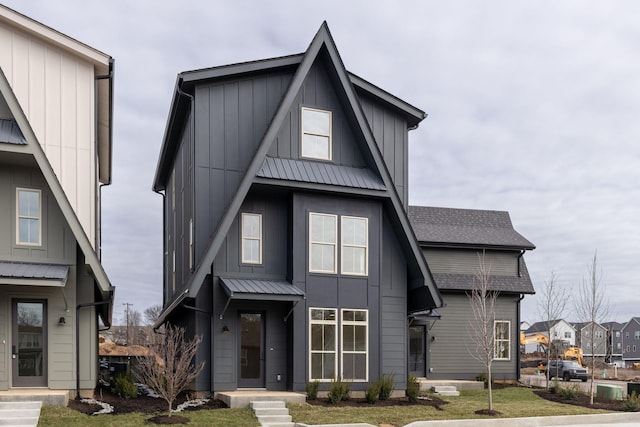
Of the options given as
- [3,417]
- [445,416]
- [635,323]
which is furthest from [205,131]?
[635,323]

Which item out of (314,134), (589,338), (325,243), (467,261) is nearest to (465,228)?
(467,261)

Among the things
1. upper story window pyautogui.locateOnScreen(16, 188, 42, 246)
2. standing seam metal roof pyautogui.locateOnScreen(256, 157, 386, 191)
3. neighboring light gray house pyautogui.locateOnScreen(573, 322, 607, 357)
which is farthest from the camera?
neighboring light gray house pyautogui.locateOnScreen(573, 322, 607, 357)

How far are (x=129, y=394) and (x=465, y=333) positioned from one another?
15.2 metres

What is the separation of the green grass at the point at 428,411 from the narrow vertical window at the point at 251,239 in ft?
14.8

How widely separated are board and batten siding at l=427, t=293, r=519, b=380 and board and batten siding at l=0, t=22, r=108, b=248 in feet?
50.4

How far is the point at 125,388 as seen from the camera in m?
18.0

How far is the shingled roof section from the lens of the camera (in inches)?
1105

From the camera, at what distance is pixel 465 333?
27.8m

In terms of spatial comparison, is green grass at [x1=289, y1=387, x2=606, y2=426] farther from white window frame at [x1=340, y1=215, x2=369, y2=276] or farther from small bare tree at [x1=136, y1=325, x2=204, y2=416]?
white window frame at [x1=340, y1=215, x2=369, y2=276]

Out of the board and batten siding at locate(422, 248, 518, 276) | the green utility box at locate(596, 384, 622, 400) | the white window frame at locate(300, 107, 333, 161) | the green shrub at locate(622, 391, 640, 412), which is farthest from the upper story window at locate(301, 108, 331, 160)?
the green utility box at locate(596, 384, 622, 400)

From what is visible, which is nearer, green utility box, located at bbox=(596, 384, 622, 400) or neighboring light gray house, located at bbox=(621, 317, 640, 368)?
green utility box, located at bbox=(596, 384, 622, 400)

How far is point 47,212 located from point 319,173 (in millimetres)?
7739

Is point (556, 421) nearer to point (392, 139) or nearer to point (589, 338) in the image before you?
point (392, 139)

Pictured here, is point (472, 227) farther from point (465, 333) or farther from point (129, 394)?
point (129, 394)
